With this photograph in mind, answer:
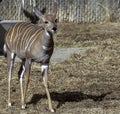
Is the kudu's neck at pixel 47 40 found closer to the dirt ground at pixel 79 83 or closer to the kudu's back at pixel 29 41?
the kudu's back at pixel 29 41

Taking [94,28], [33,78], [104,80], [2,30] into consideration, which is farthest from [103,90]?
[94,28]

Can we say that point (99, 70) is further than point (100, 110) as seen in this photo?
Yes

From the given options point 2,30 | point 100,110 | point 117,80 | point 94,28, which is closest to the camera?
point 100,110

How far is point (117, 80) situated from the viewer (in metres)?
10.2

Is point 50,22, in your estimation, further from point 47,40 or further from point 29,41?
point 29,41

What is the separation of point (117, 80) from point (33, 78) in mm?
1517

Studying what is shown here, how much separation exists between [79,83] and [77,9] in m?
9.48

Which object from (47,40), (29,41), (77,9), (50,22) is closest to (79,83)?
(29,41)

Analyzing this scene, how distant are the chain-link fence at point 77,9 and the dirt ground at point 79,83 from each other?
4.13 metres

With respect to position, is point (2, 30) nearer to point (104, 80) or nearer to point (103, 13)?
point (104, 80)

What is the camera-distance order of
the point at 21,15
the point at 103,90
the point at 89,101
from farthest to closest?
the point at 21,15
the point at 103,90
the point at 89,101

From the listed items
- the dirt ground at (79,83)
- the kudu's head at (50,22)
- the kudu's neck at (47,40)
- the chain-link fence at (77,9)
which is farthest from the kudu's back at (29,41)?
the chain-link fence at (77,9)

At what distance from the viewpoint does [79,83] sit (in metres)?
9.95

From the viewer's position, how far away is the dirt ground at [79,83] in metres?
8.28
